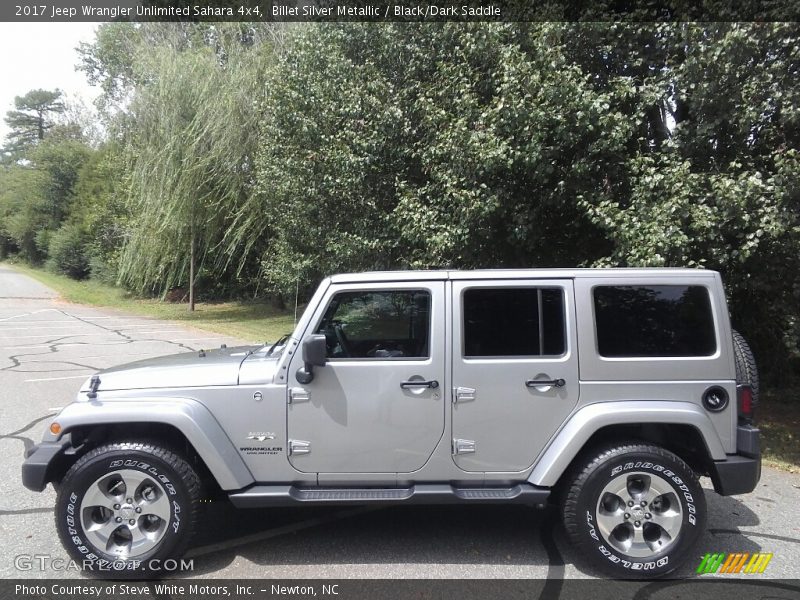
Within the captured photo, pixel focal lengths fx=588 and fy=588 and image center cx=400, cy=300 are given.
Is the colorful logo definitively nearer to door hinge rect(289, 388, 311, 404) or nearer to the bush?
door hinge rect(289, 388, 311, 404)

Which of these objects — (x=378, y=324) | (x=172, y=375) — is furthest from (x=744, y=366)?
(x=172, y=375)

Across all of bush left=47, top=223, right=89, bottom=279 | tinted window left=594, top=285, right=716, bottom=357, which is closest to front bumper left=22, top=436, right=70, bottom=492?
tinted window left=594, top=285, right=716, bottom=357

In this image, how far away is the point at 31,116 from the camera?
85750mm

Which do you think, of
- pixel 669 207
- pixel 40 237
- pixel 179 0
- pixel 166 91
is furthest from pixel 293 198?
pixel 40 237

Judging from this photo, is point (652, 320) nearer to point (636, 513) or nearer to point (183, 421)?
point (636, 513)

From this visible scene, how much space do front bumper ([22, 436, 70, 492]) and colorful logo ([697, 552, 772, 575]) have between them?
3.97m

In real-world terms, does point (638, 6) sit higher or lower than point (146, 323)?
higher

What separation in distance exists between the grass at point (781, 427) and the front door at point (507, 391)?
3.84 meters

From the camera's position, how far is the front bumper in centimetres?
346

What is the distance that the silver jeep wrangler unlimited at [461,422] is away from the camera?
3.48 m

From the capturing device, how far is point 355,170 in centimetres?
916

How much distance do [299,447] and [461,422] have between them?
1.00 meters

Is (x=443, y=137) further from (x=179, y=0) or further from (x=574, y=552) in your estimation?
(x=179, y=0)

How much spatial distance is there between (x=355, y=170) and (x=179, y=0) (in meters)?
19.5
